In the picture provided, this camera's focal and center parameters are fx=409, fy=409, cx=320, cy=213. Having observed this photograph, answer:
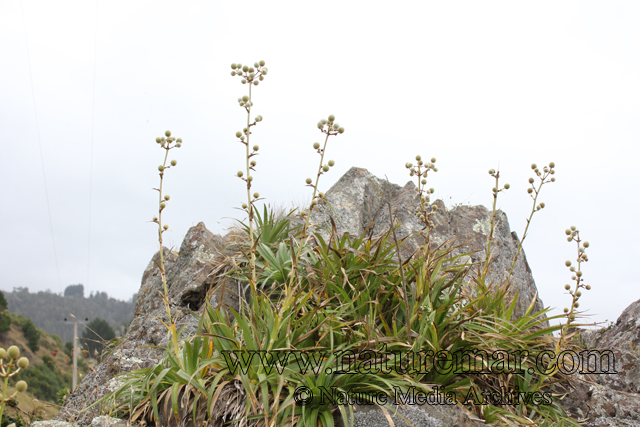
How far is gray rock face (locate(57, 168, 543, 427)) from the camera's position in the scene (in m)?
4.26

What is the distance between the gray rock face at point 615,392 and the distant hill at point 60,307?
106 m

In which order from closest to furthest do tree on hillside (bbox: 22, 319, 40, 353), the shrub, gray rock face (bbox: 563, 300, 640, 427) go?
the shrub
gray rock face (bbox: 563, 300, 640, 427)
tree on hillside (bbox: 22, 319, 40, 353)

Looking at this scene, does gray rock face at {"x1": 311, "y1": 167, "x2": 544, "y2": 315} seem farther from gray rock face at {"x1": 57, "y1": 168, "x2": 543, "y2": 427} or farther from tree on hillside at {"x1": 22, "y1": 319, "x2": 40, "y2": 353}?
tree on hillside at {"x1": 22, "y1": 319, "x2": 40, "y2": 353}

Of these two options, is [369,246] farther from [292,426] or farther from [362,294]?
[292,426]

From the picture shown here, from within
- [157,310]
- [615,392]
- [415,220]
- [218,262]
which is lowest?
[615,392]

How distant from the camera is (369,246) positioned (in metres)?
4.11

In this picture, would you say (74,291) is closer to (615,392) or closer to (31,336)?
(31,336)

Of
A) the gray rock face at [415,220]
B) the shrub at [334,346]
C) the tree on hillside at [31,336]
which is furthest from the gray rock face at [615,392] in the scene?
the tree on hillside at [31,336]

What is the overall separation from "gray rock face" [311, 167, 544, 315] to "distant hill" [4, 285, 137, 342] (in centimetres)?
10304

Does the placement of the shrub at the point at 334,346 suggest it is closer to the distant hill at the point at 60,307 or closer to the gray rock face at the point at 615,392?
the gray rock face at the point at 615,392

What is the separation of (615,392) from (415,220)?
315 cm

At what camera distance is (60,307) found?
107 metres

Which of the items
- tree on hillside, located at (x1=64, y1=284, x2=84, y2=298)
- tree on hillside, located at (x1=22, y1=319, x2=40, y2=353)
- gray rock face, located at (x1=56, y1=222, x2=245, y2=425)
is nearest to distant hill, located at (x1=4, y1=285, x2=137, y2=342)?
tree on hillside, located at (x1=64, y1=284, x2=84, y2=298)

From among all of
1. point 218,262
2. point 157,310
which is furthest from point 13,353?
point 157,310
